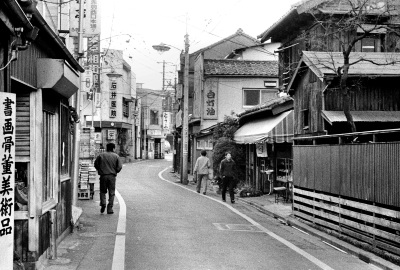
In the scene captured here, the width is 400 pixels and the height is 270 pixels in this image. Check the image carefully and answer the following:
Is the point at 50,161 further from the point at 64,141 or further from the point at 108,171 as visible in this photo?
the point at 108,171

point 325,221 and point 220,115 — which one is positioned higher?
point 220,115

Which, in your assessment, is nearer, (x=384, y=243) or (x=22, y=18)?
(x=22, y=18)

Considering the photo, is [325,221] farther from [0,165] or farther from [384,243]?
[0,165]

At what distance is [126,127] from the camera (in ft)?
206

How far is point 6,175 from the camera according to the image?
18.6ft

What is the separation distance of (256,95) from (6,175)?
104ft

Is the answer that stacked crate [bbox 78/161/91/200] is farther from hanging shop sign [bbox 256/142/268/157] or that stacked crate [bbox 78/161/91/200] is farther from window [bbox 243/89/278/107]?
window [bbox 243/89/278/107]

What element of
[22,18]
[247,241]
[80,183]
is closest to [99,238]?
[247,241]

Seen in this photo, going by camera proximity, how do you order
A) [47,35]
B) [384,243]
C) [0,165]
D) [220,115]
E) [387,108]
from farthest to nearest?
[220,115], [387,108], [384,243], [47,35], [0,165]

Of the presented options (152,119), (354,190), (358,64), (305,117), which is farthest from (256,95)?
(152,119)

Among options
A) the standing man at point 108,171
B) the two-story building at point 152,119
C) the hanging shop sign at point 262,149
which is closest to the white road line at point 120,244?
the standing man at point 108,171

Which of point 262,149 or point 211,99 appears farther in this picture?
point 211,99

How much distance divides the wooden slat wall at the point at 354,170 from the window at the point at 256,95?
2121 cm

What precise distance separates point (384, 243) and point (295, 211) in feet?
18.6
